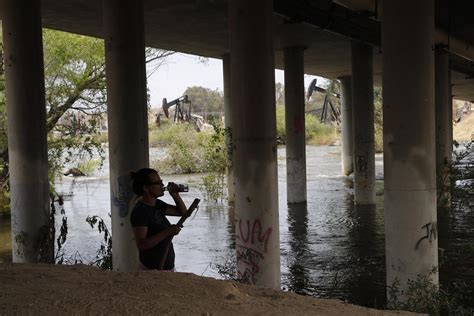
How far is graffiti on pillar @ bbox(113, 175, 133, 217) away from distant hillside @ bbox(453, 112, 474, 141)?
277 ft

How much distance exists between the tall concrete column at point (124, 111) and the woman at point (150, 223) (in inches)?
171

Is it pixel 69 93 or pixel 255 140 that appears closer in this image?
pixel 255 140

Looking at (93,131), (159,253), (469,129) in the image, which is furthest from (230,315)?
(469,129)

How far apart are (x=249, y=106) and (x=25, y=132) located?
429 centimetres

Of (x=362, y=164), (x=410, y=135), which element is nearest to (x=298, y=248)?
(x=410, y=135)

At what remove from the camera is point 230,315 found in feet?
11.8

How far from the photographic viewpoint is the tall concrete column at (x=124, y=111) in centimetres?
956

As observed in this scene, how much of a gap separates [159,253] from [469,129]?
295ft

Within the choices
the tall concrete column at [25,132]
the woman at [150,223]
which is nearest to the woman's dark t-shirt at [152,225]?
the woman at [150,223]

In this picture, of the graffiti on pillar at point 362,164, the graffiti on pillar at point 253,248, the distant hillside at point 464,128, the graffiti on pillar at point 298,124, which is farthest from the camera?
the distant hillside at point 464,128

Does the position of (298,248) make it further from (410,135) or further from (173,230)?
(173,230)

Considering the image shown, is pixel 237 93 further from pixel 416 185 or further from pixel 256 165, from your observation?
pixel 416 185

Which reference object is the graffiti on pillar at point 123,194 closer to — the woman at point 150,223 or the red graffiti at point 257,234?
the red graffiti at point 257,234

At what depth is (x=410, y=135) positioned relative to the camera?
24.1ft
